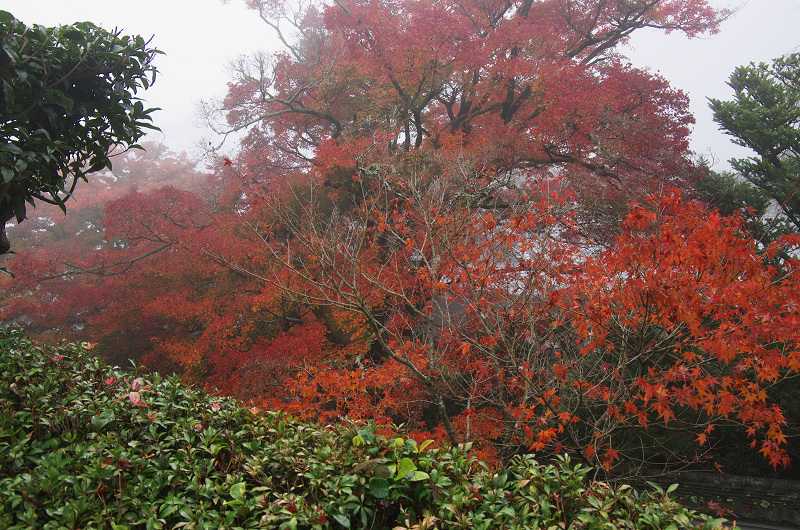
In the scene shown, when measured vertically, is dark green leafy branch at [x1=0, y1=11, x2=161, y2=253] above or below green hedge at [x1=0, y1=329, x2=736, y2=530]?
above

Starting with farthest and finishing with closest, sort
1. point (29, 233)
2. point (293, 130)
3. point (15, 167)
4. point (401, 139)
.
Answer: point (29, 233)
point (293, 130)
point (401, 139)
point (15, 167)

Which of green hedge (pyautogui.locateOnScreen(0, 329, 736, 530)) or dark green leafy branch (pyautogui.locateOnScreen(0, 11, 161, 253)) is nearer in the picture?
green hedge (pyautogui.locateOnScreen(0, 329, 736, 530))

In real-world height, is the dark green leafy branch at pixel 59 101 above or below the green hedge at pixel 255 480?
above

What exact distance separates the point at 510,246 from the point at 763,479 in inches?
281

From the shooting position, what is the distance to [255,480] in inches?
95.7

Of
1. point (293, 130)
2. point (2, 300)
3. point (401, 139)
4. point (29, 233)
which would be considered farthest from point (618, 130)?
point (29, 233)

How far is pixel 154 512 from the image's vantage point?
2.08 m

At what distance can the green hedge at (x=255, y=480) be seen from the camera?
6.86 feet

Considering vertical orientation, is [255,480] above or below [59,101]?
below

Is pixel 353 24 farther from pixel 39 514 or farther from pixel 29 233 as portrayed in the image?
pixel 29 233

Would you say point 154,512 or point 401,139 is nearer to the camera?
point 154,512

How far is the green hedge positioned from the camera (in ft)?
6.86

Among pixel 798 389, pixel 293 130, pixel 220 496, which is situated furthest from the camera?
pixel 293 130

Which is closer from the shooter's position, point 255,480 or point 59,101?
point 255,480
